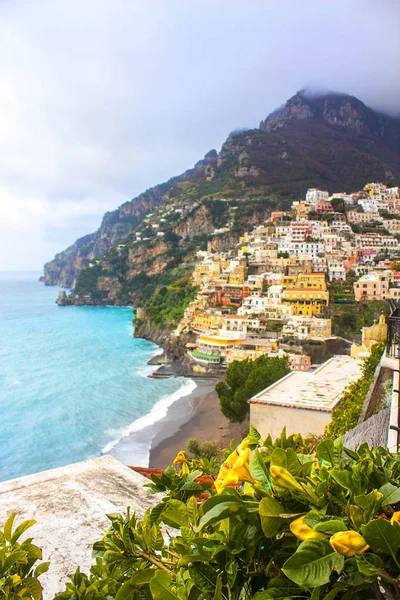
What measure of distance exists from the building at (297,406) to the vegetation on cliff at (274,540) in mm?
6952

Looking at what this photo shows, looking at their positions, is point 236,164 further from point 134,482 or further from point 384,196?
point 134,482

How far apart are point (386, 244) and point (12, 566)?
49811mm

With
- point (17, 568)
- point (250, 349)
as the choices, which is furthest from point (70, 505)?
point (250, 349)

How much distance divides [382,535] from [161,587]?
0.41 meters

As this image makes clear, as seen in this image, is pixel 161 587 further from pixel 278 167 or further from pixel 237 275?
pixel 278 167

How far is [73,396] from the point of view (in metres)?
23.4

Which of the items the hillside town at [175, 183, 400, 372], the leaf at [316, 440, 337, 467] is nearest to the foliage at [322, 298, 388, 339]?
the hillside town at [175, 183, 400, 372]

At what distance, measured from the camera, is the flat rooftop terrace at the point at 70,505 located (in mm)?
2061

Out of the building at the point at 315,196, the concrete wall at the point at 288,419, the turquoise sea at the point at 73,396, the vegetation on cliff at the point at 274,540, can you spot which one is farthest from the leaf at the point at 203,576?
the building at the point at 315,196

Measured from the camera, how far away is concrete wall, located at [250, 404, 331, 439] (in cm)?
805

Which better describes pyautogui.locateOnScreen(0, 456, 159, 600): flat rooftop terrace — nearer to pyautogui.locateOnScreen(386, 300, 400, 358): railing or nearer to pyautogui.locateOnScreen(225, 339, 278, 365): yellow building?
pyautogui.locateOnScreen(386, 300, 400, 358): railing

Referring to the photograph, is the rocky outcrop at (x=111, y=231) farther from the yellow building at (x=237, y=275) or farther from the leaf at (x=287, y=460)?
the leaf at (x=287, y=460)

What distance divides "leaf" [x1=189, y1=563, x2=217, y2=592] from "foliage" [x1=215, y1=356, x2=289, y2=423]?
1245cm

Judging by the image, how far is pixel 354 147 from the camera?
97.6 m
